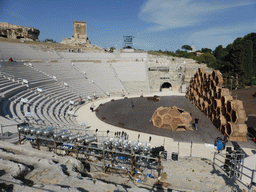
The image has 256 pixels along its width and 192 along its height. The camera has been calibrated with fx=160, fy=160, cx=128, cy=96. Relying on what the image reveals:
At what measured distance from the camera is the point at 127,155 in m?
7.23

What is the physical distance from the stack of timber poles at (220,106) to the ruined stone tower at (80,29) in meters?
55.6

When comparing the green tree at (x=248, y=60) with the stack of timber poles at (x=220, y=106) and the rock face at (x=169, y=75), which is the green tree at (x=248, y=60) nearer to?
the rock face at (x=169, y=75)

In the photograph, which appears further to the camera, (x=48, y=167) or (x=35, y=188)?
(x=48, y=167)

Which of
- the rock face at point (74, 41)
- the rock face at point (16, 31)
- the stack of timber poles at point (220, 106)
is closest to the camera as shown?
the stack of timber poles at point (220, 106)

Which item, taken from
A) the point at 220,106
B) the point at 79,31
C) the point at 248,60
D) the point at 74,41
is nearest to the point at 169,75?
the point at 248,60

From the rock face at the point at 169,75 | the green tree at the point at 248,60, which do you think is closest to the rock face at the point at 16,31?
the rock face at the point at 169,75

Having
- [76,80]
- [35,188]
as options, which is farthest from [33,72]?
[35,188]

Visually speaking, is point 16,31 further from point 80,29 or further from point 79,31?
point 80,29

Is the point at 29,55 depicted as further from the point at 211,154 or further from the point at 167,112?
the point at 211,154

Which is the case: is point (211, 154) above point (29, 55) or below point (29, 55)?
below

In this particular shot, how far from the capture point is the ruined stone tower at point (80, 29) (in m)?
63.2

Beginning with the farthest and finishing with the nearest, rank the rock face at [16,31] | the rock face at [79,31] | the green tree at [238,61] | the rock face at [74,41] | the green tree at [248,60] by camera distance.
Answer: the rock face at [79,31] → the rock face at [74,41] → the rock face at [16,31] → the green tree at [248,60] → the green tree at [238,61]

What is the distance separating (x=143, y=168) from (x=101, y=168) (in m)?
1.86

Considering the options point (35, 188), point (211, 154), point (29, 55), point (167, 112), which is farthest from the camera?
point (29, 55)
